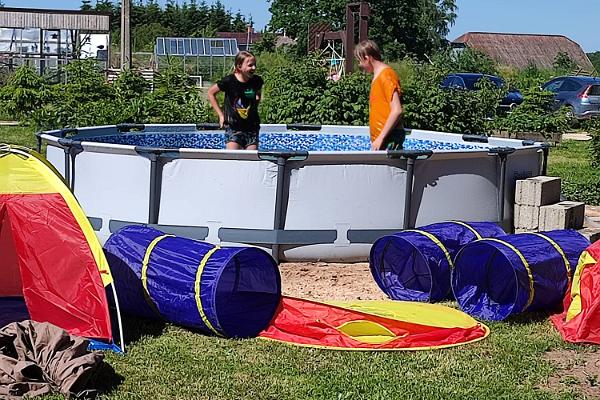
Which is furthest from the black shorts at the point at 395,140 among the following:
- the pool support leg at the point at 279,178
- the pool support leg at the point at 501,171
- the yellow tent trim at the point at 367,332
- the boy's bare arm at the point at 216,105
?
the yellow tent trim at the point at 367,332

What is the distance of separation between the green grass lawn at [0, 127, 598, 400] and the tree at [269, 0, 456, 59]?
184ft

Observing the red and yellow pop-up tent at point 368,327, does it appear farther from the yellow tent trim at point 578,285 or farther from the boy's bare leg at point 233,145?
the boy's bare leg at point 233,145

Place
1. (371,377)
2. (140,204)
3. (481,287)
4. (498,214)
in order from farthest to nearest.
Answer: (498,214) < (140,204) < (481,287) < (371,377)

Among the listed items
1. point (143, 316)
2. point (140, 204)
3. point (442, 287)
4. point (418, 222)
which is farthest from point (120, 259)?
point (418, 222)

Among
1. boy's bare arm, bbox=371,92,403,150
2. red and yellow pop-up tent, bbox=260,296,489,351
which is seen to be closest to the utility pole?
boy's bare arm, bbox=371,92,403,150

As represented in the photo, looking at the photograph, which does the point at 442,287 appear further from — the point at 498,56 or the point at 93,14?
the point at 498,56

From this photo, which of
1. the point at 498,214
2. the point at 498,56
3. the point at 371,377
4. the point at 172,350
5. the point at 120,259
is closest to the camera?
the point at 371,377

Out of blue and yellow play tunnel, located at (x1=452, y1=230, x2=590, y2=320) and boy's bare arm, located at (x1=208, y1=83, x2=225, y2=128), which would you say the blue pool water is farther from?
blue and yellow play tunnel, located at (x1=452, y1=230, x2=590, y2=320)

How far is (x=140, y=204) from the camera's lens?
8312mm

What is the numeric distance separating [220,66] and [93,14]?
6460 millimetres

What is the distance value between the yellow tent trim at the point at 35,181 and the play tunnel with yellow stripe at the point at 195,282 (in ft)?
1.64

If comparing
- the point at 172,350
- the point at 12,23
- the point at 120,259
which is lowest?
the point at 172,350

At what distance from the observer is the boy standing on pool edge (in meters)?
8.54

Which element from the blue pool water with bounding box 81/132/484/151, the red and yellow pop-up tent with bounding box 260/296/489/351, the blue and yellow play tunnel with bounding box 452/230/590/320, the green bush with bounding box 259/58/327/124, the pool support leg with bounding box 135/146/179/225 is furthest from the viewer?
the green bush with bounding box 259/58/327/124
